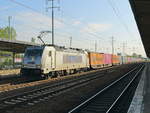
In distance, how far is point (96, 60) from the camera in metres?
52.5

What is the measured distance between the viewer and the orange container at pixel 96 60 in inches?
1889

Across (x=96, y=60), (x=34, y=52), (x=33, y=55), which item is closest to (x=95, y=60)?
(x=96, y=60)

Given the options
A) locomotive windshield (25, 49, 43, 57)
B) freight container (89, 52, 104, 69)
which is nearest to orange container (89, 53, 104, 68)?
freight container (89, 52, 104, 69)

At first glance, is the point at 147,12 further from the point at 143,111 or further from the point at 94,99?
the point at 143,111

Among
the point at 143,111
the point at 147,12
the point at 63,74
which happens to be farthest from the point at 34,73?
the point at 143,111

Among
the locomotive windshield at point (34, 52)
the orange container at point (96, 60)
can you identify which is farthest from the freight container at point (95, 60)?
the locomotive windshield at point (34, 52)

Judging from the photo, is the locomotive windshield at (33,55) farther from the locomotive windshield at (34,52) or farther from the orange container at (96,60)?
the orange container at (96,60)

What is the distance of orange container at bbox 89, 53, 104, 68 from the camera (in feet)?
157

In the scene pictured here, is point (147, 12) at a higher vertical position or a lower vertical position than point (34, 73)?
higher

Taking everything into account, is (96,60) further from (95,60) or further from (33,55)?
(33,55)

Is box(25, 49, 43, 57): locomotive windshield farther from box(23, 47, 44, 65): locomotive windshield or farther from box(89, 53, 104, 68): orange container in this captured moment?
box(89, 53, 104, 68): orange container

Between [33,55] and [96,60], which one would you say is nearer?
[33,55]

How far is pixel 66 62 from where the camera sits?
1272 inches

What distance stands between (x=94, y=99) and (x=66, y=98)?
65.1 inches
